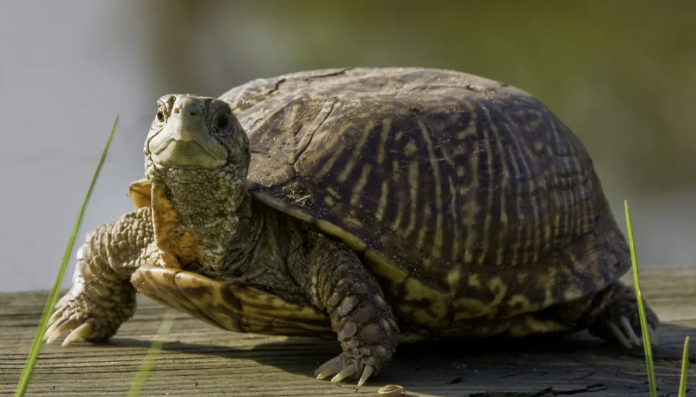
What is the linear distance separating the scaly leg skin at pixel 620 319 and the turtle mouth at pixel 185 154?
1453 millimetres

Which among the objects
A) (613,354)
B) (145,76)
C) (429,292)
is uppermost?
(429,292)

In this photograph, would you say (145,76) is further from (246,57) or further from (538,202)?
(538,202)

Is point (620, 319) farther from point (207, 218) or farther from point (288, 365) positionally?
point (207, 218)

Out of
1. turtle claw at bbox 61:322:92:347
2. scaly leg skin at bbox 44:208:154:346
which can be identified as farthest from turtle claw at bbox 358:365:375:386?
turtle claw at bbox 61:322:92:347

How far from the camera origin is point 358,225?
3010mm

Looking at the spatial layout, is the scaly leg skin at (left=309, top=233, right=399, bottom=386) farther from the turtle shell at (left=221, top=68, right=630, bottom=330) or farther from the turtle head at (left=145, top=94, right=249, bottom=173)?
the turtle head at (left=145, top=94, right=249, bottom=173)

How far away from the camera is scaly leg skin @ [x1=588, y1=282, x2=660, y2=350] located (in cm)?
348

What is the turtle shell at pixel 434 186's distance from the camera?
10.0ft

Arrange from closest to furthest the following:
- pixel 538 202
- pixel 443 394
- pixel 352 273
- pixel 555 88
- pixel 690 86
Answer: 1. pixel 443 394
2. pixel 352 273
3. pixel 538 202
4. pixel 555 88
5. pixel 690 86

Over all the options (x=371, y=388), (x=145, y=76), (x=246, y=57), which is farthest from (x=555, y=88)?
(x=371, y=388)

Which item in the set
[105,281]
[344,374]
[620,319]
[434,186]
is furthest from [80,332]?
[620,319]

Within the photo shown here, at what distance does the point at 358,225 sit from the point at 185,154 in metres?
0.53

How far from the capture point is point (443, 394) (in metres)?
2.70

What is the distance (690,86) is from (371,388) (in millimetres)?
11086
